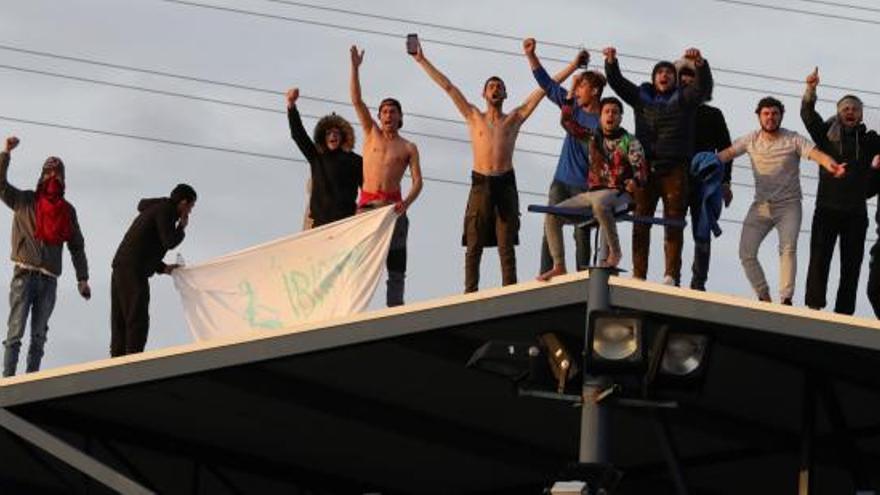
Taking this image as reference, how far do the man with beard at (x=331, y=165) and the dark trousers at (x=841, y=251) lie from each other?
422cm

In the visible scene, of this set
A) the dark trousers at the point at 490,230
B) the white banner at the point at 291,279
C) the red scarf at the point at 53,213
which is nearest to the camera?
the dark trousers at the point at 490,230

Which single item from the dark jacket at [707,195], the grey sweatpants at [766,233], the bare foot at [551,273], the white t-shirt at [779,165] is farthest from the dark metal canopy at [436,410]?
the white t-shirt at [779,165]

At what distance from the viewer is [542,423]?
26984mm

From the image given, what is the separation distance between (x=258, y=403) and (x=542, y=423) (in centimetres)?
280

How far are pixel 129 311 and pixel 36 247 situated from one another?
4.53 ft

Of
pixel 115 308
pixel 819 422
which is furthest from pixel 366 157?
pixel 819 422

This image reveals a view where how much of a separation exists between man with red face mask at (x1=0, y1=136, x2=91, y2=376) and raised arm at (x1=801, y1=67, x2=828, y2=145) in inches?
278

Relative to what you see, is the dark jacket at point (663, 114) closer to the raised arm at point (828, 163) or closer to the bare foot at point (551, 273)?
the raised arm at point (828, 163)

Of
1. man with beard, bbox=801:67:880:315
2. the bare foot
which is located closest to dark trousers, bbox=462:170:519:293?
the bare foot

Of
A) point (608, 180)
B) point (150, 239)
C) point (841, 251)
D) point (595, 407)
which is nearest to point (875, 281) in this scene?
point (841, 251)

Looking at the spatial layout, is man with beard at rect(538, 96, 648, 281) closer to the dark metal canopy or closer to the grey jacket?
the dark metal canopy

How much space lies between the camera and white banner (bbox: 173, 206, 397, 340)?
24578mm

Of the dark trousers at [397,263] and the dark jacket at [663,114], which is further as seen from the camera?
the dark trousers at [397,263]

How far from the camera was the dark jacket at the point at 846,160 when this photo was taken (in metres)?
23.6
